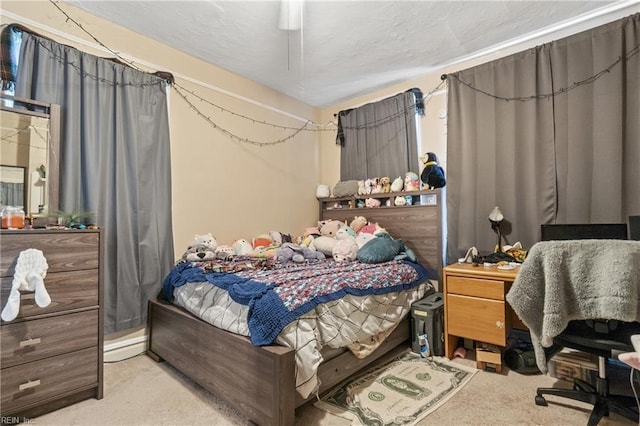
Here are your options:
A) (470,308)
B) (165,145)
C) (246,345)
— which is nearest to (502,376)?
(470,308)

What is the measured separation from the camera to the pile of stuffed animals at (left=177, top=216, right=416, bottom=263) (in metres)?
2.71

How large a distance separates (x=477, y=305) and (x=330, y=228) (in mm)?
1750

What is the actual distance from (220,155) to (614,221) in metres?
3.30

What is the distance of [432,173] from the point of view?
308cm

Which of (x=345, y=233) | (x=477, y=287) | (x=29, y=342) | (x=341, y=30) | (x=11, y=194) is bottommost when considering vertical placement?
(x=29, y=342)

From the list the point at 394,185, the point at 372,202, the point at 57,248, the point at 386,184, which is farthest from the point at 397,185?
the point at 57,248

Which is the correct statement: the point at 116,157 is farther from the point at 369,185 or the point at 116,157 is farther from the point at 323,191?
the point at 369,185

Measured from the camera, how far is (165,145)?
2705mm

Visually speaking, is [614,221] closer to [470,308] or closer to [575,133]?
[575,133]

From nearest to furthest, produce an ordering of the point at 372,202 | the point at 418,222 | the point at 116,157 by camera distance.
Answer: the point at 116,157 → the point at 418,222 → the point at 372,202

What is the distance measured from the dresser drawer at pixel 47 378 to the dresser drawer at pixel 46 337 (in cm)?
4

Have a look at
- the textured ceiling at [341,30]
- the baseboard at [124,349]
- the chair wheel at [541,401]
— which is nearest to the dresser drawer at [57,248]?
the baseboard at [124,349]

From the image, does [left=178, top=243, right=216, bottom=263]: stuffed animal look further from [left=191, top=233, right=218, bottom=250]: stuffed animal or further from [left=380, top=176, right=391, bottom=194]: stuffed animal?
[left=380, top=176, right=391, bottom=194]: stuffed animal

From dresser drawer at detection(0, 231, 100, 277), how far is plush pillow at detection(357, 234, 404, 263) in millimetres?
1936
